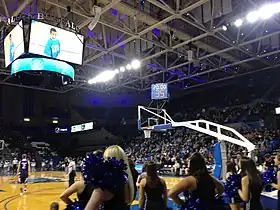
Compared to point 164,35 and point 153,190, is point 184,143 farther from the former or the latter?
point 153,190

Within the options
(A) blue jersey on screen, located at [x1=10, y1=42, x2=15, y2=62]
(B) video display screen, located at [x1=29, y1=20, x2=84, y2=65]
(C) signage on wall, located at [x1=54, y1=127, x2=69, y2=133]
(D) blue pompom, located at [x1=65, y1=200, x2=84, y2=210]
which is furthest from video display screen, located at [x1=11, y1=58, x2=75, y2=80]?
(C) signage on wall, located at [x1=54, y1=127, x2=69, y2=133]

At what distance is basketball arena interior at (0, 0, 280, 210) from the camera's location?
124 inches

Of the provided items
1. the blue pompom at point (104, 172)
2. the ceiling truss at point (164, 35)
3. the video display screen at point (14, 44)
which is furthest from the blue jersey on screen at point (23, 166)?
the blue pompom at point (104, 172)

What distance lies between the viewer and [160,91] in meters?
16.6

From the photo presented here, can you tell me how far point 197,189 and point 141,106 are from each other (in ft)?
59.2

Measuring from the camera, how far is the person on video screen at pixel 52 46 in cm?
887

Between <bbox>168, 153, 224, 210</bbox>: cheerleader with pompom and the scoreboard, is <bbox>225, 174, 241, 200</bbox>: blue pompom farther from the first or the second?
the scoreboard

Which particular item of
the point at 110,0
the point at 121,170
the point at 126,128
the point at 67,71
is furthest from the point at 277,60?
the point at 121,170

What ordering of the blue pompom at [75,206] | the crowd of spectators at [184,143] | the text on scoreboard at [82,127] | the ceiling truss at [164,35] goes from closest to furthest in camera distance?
the blue pompom at [75,206] → the ceiling truss at [164,35] → the crowd of spectators at [184,143] → the text on scoreboard at [82,127]

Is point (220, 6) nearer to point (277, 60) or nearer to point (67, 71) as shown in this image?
point (67, 71)

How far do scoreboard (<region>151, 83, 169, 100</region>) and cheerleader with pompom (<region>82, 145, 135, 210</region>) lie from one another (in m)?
14.6

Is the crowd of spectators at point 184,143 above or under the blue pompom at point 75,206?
above

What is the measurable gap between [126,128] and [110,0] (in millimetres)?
19618

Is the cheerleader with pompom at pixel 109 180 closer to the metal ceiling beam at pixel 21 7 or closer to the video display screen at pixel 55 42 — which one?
the video display screen at pixel 55 42
